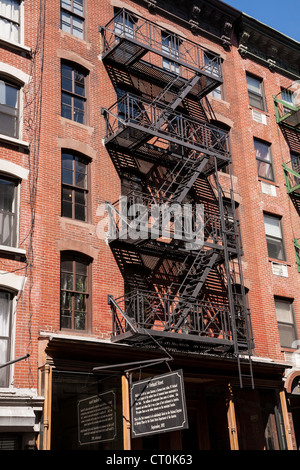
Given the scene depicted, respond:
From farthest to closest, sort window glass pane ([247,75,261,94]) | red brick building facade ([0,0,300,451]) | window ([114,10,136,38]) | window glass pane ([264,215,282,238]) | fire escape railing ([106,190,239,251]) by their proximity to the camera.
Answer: window glass pane ([247,75,261,94]) < window glass pane ([264,215,282,238]) < window ([114,10,136,38]) < fire escape railing ([106,190,239,251]) < red brick building facade ([0,0,300,451])

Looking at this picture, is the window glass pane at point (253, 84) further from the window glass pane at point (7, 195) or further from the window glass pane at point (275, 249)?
the window glass pane at point (7, 195)

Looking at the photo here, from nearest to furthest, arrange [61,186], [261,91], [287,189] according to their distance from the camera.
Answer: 1. [61,186]
2. [287,189]
3. [261,91]

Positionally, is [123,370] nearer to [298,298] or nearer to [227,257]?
[227,257]

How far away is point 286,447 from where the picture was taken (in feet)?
57.0

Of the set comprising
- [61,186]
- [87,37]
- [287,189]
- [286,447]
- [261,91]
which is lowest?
[286,447]

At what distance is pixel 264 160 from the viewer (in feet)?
74.8

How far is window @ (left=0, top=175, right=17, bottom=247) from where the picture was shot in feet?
46.5

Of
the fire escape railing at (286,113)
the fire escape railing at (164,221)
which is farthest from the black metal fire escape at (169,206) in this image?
the fire escape railing at (286,113)

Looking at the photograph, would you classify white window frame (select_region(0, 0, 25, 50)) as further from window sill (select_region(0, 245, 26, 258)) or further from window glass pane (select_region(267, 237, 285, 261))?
window glass pane (select_region(267, 237, 285, 261))

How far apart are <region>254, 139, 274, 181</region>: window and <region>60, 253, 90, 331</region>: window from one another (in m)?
9.98

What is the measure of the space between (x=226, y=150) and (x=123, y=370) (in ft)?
32.2

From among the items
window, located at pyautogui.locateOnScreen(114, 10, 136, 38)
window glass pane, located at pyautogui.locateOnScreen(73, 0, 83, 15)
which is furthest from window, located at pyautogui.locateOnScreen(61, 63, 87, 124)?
window, located at pyautogui.locateOnScreen(114, 10, 136, 38)

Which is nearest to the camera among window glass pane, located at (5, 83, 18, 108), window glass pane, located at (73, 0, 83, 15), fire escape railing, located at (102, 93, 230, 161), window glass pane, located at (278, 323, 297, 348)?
window glass pane, located at (5, 83, 18, 108)

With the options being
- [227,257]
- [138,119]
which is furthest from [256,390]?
[138,119]
